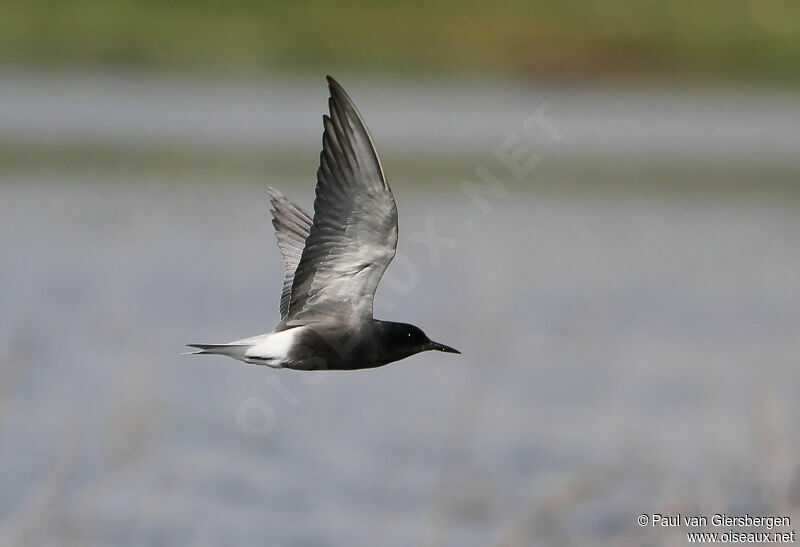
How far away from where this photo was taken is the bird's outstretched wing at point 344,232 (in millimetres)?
5207

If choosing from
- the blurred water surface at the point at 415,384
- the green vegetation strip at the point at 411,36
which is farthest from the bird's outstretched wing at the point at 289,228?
the green vegetation strip at the point at 411,36

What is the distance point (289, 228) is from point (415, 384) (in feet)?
20.9

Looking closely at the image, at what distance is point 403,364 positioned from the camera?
520 inches

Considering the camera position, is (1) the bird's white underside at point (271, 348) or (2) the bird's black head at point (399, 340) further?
(2) the bird's black head at point (399, 340)

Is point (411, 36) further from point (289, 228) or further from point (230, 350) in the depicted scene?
point (230, 350)

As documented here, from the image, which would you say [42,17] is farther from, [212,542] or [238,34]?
[212,542]

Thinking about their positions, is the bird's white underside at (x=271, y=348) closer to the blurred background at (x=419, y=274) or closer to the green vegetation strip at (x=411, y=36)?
the blurred background at (x=419, y=274)

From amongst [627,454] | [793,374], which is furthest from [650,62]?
[627,454]

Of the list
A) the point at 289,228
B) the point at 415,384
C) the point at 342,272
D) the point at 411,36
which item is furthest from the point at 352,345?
the point at 411,36

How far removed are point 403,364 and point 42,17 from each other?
22.0m

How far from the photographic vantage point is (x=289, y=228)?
6.44 meters

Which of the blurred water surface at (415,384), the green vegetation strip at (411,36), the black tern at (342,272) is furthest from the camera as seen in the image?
the green vegetation strip at (411,36)

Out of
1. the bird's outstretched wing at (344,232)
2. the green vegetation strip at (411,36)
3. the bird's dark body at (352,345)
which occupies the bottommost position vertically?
the bird's dark body at (352,345)

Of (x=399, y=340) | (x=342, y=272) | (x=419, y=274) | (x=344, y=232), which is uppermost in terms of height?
(x=419, y=274)
